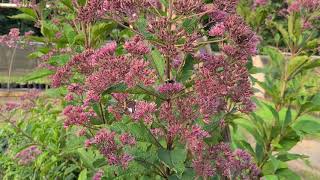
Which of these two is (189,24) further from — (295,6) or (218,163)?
(295,6)

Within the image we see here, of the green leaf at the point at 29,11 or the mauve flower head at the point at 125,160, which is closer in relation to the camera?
the mauve flower head at the point at 125,160

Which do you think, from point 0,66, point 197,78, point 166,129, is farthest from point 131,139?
point 0,66

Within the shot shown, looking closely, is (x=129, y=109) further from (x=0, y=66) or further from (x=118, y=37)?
(x=0, y=66)

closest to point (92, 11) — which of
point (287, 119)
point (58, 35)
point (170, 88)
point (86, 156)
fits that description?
point (170, 88)

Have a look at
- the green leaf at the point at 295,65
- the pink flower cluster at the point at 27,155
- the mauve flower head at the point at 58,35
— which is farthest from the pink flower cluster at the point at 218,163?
the green leaf at the point at 295,65

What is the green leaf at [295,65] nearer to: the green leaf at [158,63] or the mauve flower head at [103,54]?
the green leaf at [158,63]
